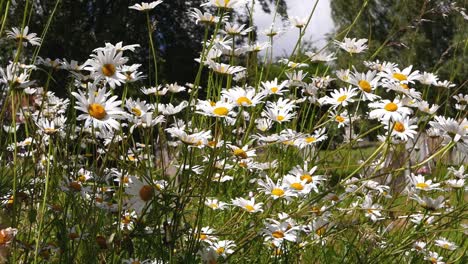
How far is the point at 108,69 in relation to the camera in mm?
1237

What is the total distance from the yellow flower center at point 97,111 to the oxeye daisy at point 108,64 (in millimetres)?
80

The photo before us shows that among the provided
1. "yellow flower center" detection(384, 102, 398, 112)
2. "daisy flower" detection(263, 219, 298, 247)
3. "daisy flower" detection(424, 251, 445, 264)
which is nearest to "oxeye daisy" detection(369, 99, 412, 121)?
"yellow flower center" detection(384, 102, 398, 112)

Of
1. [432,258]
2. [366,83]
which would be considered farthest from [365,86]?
[432,258]

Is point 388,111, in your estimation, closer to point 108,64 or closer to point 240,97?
point 240,97

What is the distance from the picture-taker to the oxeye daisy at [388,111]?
1502 millimetres

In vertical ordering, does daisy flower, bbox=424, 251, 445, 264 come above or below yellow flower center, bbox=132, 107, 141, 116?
below

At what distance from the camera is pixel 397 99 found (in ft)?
5.26

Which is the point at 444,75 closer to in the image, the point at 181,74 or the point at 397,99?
the point at 181,74

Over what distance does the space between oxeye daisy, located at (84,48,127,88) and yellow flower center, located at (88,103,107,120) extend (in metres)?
0.08

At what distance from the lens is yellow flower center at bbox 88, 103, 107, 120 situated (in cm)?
114

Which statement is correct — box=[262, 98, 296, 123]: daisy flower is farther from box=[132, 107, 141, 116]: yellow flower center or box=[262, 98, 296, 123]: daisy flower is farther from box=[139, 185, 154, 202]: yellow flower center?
box=[139, 185, 154, 202]: yellow flower center

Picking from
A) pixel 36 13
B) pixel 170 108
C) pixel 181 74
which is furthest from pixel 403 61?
pixel 170 108

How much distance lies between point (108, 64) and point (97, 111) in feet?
0.43

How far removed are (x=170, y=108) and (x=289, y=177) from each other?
1.55 feet
